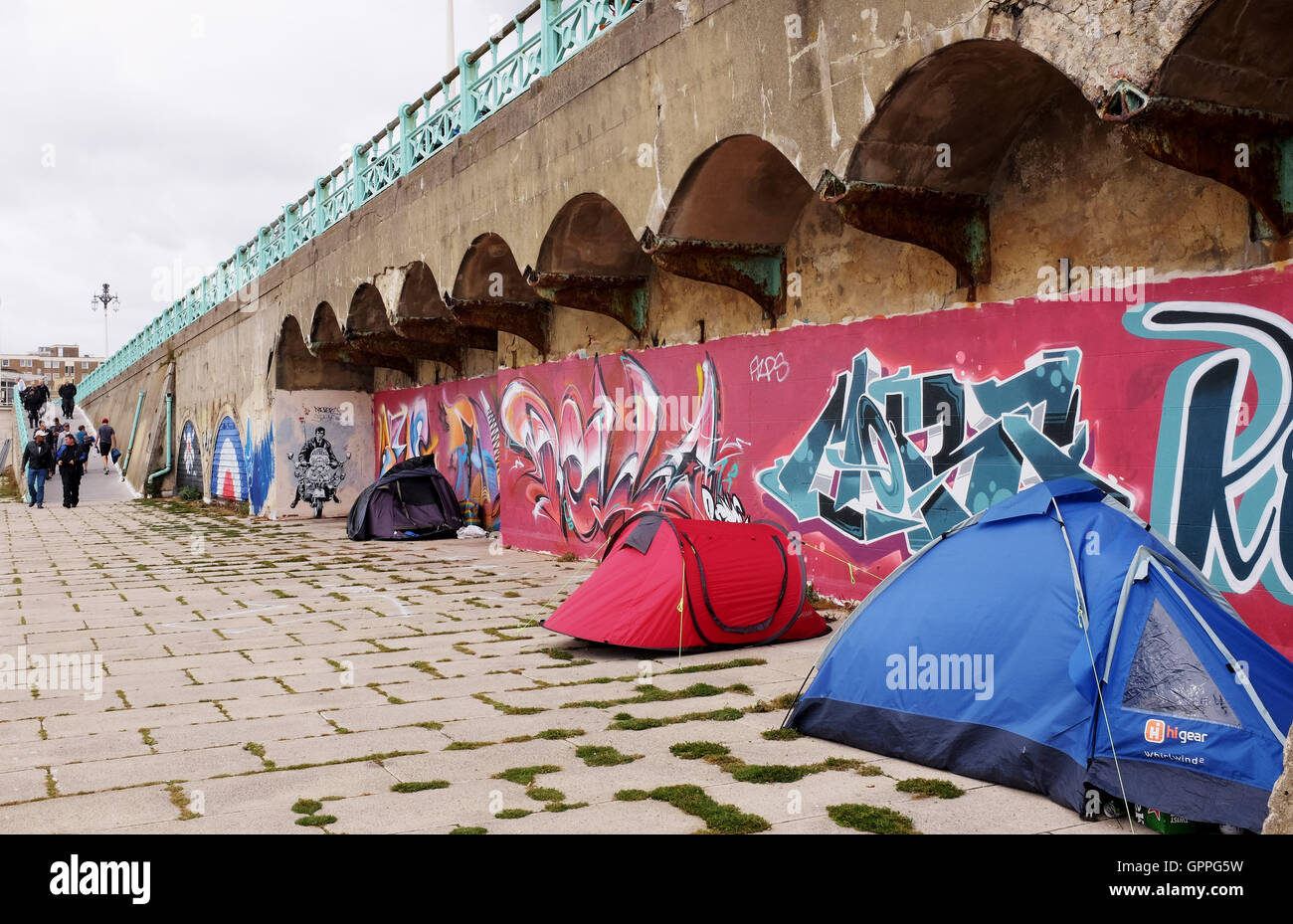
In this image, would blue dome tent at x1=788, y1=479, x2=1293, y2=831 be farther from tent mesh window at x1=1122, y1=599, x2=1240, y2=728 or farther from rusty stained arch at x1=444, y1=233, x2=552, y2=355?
rusty stained arch at x1=444, y1=233, x2=552, y2=355

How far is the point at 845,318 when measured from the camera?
1027cm

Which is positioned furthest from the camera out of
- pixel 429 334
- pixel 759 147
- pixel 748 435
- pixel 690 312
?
pixel 429 334

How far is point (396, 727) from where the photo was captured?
639cm

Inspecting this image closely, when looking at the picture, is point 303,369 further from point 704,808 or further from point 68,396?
point 68,396

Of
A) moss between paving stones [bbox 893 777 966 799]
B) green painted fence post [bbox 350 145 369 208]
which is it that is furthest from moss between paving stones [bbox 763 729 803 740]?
green painted fence post [bbox 350 145 369 208]

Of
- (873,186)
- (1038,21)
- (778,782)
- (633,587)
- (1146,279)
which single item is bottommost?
(778,782)

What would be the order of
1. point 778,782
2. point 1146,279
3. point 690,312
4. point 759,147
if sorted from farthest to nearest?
point 690,312
point 759,147
point 1146,279
point 778,782

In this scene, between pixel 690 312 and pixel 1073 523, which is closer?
pixel 1073 523

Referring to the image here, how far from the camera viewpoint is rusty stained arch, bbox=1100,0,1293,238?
20.1 ft
